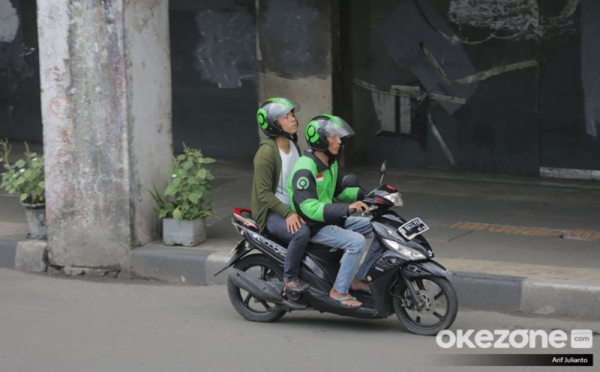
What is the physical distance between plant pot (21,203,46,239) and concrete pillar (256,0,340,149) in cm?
394

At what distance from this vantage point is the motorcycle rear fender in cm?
593

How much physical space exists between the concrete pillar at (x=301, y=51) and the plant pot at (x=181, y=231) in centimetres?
360

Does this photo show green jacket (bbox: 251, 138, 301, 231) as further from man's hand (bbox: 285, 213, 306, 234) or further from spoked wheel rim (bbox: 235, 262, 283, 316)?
spoked wheel rim (bbox: 235, 262, 283, 316)

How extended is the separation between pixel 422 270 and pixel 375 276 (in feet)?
1.09

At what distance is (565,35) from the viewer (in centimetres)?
1044

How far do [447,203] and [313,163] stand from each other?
12.8 ft

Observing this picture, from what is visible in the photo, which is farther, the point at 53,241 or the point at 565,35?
the point at 565,35

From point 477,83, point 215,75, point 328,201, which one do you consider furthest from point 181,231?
point 215,75

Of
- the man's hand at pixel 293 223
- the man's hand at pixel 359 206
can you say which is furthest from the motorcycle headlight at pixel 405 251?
the man's hand at pixel 293 223

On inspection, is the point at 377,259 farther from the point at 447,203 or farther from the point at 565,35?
the point at 565,35

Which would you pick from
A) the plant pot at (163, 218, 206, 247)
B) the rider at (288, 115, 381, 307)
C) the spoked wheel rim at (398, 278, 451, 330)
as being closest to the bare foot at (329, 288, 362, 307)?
the rider at (288, 115, 381, 307)

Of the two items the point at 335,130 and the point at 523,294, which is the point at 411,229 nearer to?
the point at 335,130

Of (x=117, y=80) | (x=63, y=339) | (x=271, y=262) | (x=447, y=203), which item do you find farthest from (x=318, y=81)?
(x=63, y=339)

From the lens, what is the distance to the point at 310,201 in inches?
240
